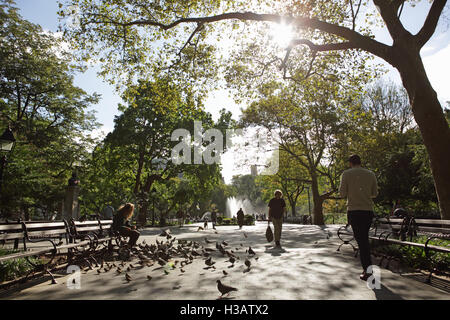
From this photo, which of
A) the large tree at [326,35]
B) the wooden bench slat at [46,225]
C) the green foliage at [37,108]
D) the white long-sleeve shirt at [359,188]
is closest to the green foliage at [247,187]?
the green foliage at [37,108]

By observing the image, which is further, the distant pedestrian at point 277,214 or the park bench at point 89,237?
the distant pedestrian at point 277,214

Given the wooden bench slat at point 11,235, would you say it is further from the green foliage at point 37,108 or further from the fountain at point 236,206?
the fountain at point 236,206

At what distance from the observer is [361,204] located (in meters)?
4.95

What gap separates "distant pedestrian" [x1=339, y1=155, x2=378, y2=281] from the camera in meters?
4.88

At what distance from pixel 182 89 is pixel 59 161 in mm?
11990

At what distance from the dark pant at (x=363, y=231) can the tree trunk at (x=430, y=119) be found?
117 inches

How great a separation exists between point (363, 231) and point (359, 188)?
0.73 m

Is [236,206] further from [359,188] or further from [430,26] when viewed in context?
[359,188]

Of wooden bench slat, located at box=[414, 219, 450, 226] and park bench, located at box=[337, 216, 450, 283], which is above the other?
wooden bench slat, located at box=[414, 219, 450, 226]

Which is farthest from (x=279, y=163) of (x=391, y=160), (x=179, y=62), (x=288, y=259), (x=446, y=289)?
(x=446, y=289)

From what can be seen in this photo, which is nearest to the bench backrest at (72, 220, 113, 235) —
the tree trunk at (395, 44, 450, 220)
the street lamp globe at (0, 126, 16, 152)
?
the street lamp globe at (0, 126, 16, 152)

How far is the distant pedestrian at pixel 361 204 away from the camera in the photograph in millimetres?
4879

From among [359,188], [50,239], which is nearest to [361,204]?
[359,188]

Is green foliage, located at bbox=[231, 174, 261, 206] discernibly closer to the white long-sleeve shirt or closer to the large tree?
the large tree
